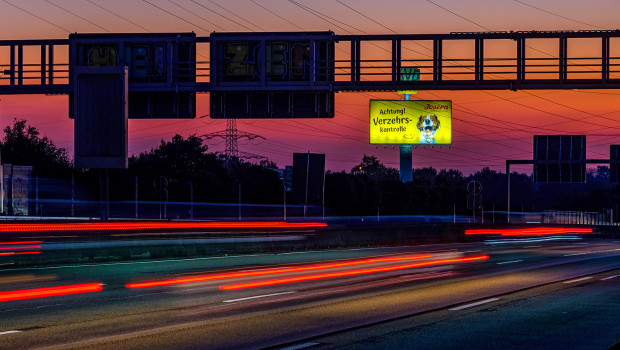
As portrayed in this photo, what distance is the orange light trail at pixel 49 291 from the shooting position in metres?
17.0

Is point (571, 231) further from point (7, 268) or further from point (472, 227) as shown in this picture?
point (7, 268)

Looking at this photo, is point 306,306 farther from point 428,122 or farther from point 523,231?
point 428,122

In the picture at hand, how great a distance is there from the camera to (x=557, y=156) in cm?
7269

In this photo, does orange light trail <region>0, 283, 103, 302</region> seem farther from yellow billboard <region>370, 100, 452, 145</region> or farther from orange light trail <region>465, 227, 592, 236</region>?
yellow billboard <region>370, 100, 452, 145</region>

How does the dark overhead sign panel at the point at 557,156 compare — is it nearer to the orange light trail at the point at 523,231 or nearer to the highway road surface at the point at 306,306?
the orange light trail at the point at 523,231

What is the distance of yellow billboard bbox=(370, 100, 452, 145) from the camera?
104000mm

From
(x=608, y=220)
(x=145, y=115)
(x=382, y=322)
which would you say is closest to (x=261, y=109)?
(x=145, y=115)

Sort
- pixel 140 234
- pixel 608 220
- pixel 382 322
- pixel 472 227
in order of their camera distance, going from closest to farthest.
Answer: pixel 382 322 < pixel 140 234 < pixel 472 227 < pixel 608 220

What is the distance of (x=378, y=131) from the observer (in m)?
105

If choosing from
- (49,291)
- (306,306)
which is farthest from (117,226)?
(306,306)

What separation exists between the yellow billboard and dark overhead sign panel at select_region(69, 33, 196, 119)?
2553 inches

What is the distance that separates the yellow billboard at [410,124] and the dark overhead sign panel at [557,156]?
1215 inches

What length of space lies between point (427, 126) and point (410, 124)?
1925 millimetres

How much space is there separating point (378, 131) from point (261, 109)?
6667 cm
